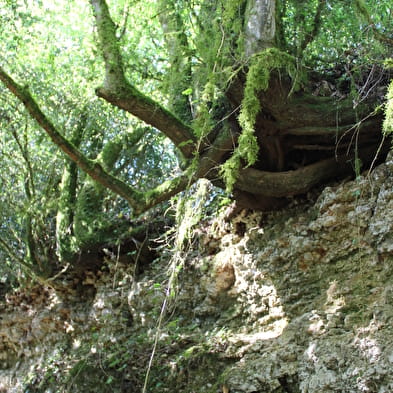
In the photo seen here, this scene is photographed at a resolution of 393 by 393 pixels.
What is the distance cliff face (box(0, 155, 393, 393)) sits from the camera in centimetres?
395

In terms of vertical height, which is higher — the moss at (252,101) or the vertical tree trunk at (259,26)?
the vertical tree trunk at (259,26)

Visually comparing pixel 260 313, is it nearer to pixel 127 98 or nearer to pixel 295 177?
pixel 295 177

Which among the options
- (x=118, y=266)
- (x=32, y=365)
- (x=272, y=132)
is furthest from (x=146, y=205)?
(x=32, y=365)

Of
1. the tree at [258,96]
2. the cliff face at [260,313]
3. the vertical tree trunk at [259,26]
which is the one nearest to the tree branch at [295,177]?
the tree at [258,96]

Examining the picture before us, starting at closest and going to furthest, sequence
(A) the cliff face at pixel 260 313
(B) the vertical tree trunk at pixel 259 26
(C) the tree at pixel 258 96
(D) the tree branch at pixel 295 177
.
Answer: (A) the cliff face at pixel 260 313
(C) the tree at pixel 258 96
(B) the vertical tree trunk at pixel 259 26
(D) the tree branch at pixel 295 177

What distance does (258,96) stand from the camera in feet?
14.5

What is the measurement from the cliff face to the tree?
49 centimetres

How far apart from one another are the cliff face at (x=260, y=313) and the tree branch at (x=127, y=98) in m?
1.35

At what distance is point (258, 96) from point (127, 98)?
4.00ft

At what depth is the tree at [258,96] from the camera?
4.25m

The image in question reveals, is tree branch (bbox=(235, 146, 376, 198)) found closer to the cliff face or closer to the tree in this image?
the tree

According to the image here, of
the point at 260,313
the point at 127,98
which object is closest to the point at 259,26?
the point at 127,98

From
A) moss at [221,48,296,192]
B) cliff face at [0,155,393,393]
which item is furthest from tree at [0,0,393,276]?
cliff face at [0,155,393,393]

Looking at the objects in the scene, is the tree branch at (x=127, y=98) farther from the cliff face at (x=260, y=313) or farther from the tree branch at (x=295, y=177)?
the cliff face at (x=260, y=313)
